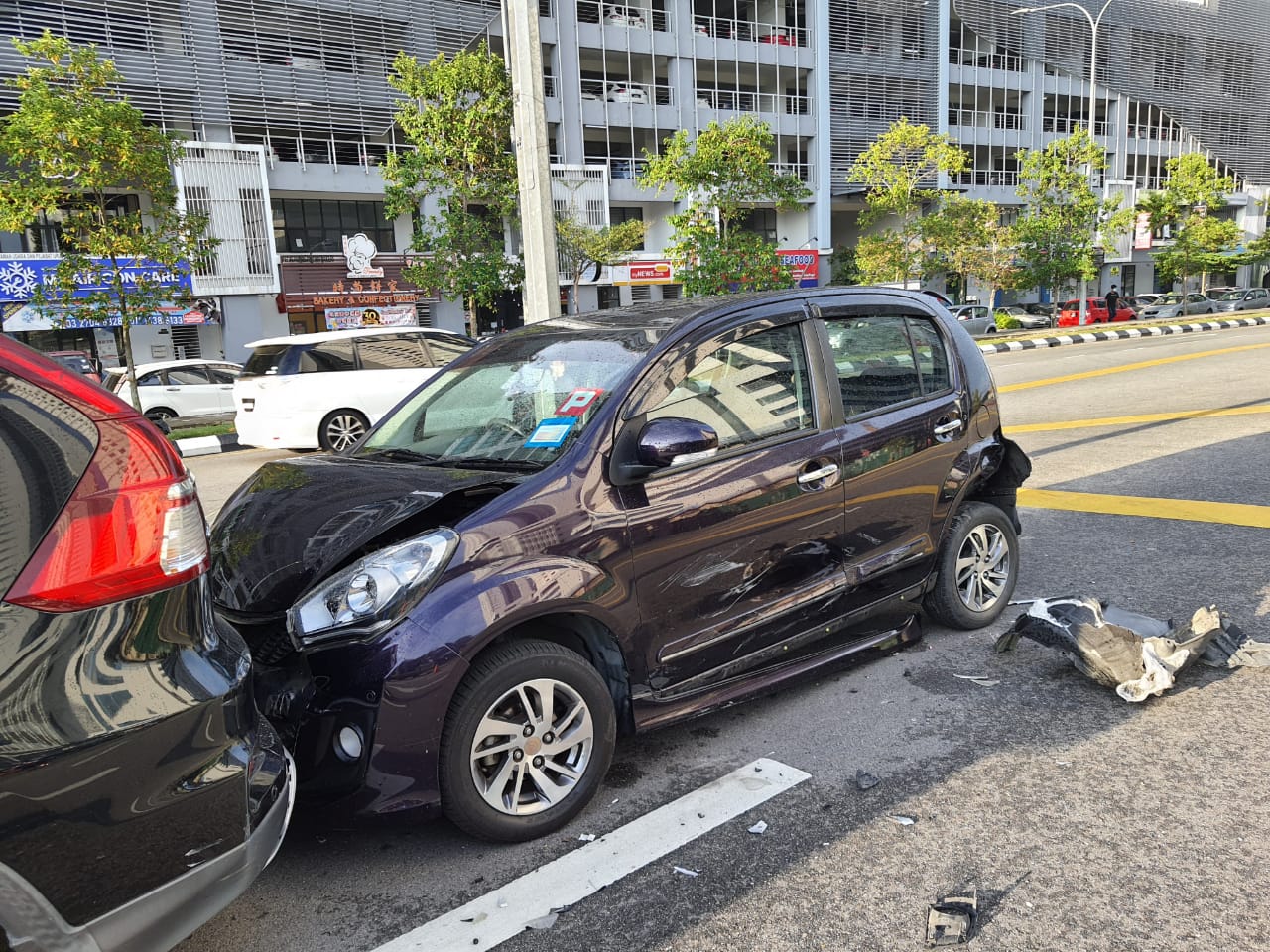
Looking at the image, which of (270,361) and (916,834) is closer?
(916,834)

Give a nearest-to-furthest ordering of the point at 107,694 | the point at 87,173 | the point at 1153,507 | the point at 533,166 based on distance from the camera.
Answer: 1. the point at 107,694
2. the point at 1153,507
3. the point at 533,166
4. the point at 87,173

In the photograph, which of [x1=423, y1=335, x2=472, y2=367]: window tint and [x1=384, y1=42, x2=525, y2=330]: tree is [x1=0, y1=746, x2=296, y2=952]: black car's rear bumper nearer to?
[x1=423, y1=335, x2=472, y2=367]: window tint

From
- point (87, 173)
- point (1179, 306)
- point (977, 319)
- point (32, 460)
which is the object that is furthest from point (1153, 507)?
point (1179, 306)

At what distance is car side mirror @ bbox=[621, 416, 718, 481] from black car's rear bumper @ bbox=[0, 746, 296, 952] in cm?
138

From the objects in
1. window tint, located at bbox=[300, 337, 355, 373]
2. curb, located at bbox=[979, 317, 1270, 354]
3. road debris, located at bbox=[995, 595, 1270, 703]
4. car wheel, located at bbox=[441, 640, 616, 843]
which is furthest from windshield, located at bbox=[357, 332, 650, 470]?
curb, located at bbox=[979, 317, 1270, 354]

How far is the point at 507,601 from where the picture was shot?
2.79 m

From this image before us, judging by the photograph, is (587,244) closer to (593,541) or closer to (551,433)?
(551,433)

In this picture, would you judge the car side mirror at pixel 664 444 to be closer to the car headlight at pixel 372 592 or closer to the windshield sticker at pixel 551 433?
the windshield sticker at pixel 551 433

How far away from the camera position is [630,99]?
127 feet

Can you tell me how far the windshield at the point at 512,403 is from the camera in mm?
3379

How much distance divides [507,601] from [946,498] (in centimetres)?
235

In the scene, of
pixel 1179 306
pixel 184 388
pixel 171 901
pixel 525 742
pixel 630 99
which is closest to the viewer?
pixel 171 901

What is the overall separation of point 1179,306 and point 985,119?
50.7 feet

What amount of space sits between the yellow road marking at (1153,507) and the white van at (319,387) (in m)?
7.27
